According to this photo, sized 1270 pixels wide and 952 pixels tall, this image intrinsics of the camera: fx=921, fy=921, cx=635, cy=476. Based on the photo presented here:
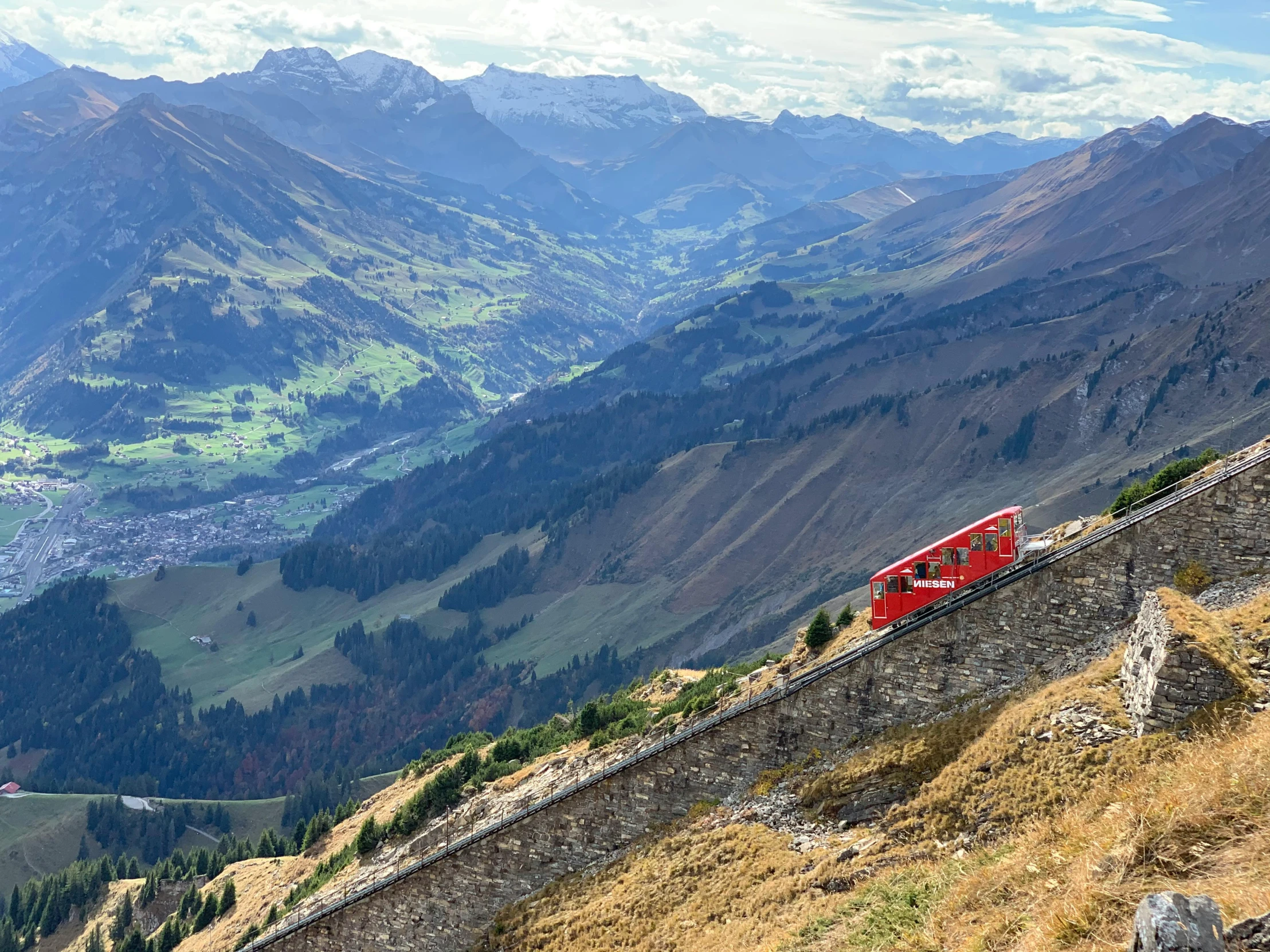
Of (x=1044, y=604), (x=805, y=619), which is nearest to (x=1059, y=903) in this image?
(x=1044, y=604)

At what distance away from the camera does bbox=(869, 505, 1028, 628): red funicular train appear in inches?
1738

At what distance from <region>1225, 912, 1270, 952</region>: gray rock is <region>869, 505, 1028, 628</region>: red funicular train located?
90.5 feet

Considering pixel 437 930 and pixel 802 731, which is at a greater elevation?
pixel 802 731

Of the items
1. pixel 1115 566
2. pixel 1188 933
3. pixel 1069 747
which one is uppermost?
pixel 1188 933

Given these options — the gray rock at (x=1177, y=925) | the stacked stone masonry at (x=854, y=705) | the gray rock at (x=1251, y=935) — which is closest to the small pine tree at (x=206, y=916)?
the stacked stone masonry at (x=854, y=705)

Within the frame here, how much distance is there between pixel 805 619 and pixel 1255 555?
145 meters

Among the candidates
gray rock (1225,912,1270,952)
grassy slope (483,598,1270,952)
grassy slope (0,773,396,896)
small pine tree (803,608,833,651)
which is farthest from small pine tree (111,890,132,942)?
gray rock (1225,912,1270,952)

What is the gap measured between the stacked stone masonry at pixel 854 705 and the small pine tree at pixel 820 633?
7.41 meters

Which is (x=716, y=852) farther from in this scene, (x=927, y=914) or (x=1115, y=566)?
(x=1115, y=566)

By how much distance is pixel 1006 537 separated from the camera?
43.9m

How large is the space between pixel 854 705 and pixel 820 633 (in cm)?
834

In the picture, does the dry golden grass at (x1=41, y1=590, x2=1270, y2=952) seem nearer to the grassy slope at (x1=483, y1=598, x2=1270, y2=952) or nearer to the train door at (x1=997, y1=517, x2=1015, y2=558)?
the grassy slope at (x1=483, y1=598, x2=1270, y2=952)

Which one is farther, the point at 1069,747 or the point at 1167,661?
the point at 1069,747

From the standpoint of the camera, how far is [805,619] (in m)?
184
